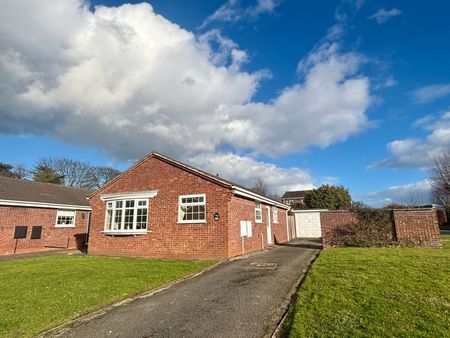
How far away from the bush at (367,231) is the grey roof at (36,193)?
737 inches

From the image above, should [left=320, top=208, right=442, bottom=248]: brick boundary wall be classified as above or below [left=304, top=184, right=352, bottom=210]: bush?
below

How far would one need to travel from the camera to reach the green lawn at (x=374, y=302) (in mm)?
4273

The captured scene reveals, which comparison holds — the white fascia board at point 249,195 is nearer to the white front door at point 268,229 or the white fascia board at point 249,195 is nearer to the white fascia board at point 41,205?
the white front door at point 268,229

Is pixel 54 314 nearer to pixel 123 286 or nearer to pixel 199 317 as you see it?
pixel 123 286

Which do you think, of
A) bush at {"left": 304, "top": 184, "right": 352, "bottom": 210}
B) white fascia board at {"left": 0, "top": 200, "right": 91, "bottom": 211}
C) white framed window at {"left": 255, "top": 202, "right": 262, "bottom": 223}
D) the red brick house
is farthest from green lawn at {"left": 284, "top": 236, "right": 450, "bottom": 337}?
bush at {"left": 304, "top": 184, "right": 352, "bottom": 210}

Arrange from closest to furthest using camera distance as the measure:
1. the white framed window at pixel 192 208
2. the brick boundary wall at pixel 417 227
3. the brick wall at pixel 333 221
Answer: the white framed window at pixel 192 208 < the brick boundary wall at pixel 417 227 < the brick wall at pixel 333 221

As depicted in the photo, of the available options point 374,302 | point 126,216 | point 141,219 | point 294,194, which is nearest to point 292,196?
point 294,194

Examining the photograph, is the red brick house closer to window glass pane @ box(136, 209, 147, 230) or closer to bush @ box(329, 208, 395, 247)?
window glass pane @ box(136, 209, 147, 230)

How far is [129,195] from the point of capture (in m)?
15.2

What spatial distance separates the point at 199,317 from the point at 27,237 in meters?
17.3

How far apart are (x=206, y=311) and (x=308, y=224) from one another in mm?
24869

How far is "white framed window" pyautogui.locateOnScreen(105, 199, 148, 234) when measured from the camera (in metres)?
14.7

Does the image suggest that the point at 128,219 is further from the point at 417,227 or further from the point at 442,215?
the point at 442,215

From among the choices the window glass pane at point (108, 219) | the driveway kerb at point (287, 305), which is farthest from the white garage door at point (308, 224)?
the driveway kerb at point (287, 305)
